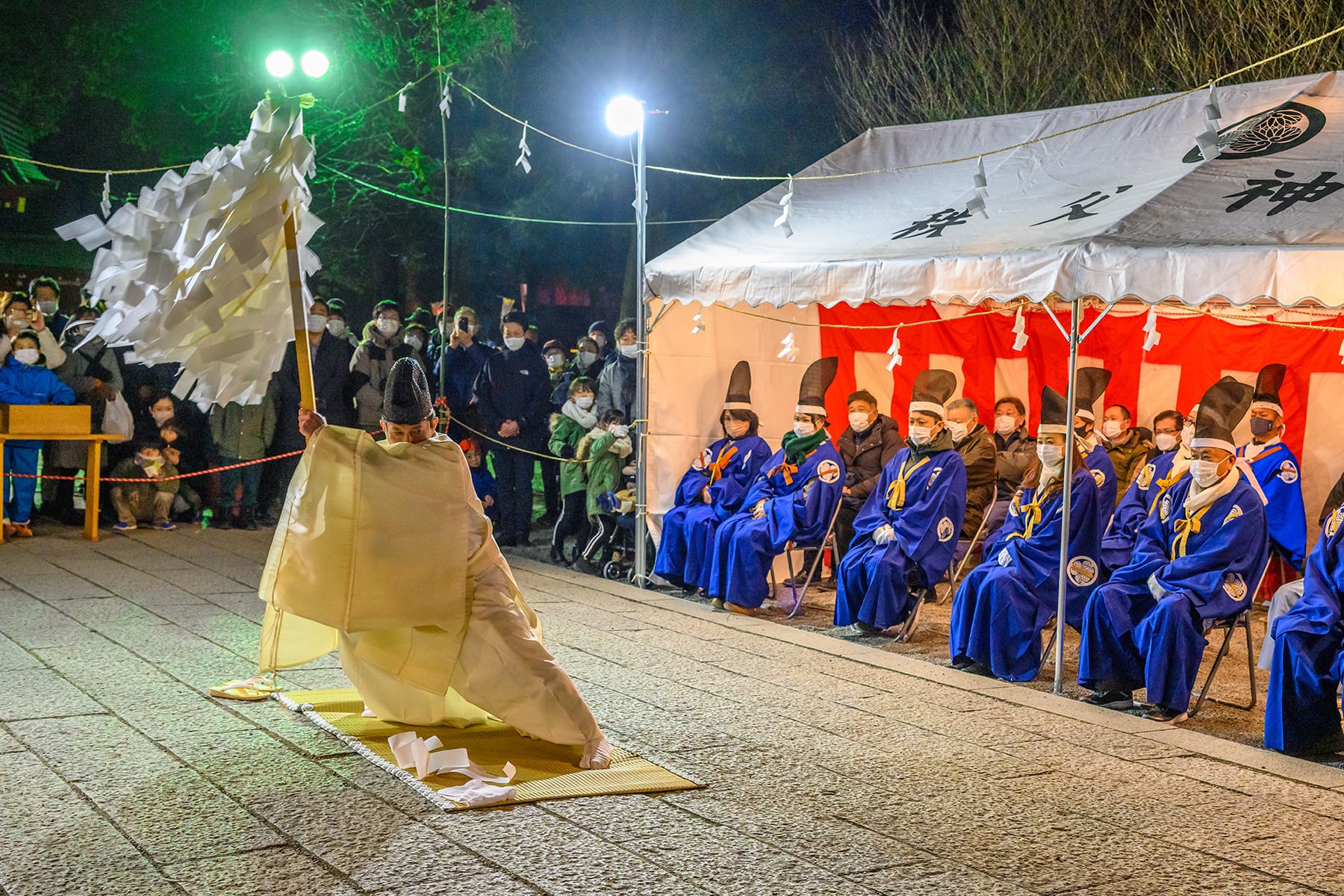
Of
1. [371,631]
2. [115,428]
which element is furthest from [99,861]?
[115,428]

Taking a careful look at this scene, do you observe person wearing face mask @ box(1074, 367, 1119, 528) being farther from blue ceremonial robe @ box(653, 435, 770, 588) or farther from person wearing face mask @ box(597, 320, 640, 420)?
person wearing face mask @ box(597, 320, 640, 420)

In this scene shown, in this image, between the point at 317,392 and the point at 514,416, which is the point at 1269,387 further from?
the point at 317,392

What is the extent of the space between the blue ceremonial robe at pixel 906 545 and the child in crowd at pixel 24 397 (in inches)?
271

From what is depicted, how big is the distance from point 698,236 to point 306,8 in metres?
12.5

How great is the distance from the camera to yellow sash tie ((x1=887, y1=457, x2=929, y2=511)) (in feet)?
27.0

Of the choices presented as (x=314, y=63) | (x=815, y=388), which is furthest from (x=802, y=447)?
(x=314, y=63)

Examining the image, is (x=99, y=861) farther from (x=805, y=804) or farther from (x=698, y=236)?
(x=698, y=236)

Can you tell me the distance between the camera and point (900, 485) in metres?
8.28

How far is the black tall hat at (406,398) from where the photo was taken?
537 centimetres

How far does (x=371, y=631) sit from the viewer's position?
215 inches

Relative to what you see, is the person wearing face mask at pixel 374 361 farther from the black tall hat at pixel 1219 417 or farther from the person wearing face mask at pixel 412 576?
the black tall hat at pixel 1219 417

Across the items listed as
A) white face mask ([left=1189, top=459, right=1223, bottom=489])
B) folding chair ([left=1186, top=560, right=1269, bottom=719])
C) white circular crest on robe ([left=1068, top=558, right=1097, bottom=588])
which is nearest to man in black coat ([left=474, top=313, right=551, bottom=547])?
white circular crest on robe ([left=1068, top=558, right=1097, bottom=588])

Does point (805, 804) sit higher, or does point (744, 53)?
point (744, 53)

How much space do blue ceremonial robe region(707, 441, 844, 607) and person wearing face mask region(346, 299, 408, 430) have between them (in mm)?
4274
